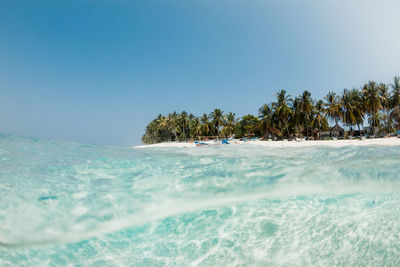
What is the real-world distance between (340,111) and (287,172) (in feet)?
145

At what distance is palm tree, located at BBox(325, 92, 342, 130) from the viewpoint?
42062mm

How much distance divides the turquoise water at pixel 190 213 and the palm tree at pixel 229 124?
53.1 metres

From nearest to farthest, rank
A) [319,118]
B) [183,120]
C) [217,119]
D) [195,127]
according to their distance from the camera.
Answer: [319,118] → [217,119] → [195,127] → [183,120]

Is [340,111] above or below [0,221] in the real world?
above

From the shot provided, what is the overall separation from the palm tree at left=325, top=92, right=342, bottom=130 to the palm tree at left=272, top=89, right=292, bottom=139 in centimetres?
769

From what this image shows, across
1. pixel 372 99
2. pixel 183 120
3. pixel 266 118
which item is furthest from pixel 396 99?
pixel 183 120

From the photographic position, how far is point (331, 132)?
45.9 metres

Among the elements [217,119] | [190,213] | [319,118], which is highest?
[217,119]

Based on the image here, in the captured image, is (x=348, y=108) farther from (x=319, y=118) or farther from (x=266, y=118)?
(x=266, y=118)

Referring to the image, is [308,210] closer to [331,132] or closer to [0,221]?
[0,221]

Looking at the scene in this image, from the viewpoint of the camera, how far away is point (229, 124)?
2429 inches

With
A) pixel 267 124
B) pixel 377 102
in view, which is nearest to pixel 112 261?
pixel 267 124

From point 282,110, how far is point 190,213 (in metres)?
43.8

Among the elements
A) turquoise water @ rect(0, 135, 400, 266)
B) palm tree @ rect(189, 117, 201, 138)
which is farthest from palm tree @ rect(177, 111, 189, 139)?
turquoise water @ rect(0, 135, 400, 266)
